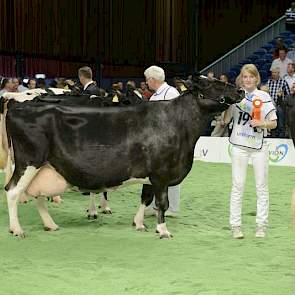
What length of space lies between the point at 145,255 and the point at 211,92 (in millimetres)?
1980

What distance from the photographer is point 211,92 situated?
283 inches

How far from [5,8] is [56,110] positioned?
14.1 m

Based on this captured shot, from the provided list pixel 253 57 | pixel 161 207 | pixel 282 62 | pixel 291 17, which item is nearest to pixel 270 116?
pixel 161 207

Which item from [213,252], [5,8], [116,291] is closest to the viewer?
[116,291]

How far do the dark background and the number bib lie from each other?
43.5 feet

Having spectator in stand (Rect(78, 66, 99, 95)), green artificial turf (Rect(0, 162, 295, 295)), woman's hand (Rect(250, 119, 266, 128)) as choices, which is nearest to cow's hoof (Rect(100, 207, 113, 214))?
green artificial turf (Rect(0, 162, 295, 295))

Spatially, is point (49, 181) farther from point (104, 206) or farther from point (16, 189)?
point (104, 206)

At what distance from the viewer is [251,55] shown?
23.4 m

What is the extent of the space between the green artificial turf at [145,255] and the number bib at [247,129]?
995 millimetres

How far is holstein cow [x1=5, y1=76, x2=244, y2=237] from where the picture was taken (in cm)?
702

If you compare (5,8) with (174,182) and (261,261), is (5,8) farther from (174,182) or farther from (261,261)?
(261,261)

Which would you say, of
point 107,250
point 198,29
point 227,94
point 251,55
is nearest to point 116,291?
point 107,250

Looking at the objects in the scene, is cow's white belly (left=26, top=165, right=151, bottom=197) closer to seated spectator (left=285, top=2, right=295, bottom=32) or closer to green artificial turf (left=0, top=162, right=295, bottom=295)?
green artificial turf (left=0, top=162, right=295, bottom=295)

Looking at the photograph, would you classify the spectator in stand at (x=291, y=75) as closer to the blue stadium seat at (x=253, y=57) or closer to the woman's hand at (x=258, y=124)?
the blue stadium seat at (x=253, y=57)
